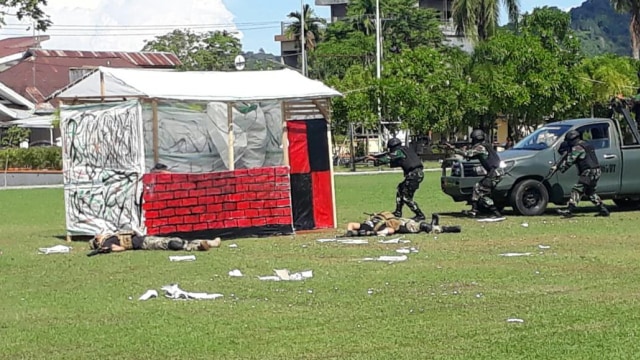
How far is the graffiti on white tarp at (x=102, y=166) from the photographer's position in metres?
17.5

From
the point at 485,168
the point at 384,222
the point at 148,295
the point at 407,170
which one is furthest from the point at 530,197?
the point at 148,295

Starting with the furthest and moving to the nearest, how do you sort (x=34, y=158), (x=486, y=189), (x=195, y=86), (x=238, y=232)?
(x=34, y=158) → (x=486, y=189) → (x=195, y=86) → (x=238, y=232)

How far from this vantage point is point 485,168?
65.7 ft

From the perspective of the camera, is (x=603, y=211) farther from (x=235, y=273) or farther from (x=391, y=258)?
(x=235, y=273)

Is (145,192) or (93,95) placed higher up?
(93,95)

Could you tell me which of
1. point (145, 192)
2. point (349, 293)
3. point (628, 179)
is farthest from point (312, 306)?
point (628, 179)

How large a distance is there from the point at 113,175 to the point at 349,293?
26.1ft

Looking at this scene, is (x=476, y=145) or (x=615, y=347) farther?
(x=476, y=145)

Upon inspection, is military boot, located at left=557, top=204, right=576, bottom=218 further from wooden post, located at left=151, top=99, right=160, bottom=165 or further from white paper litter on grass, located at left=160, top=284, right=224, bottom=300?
white paper litter on grass, located at left=160, top=284, right=224, bottom=300

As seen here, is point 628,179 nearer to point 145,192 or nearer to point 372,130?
point 145,192

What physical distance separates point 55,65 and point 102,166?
2439 inches

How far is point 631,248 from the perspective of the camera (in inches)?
569

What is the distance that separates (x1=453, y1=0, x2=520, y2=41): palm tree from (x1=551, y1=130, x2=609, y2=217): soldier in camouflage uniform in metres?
47.4

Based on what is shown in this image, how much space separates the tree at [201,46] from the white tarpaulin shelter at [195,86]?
74.5 m
